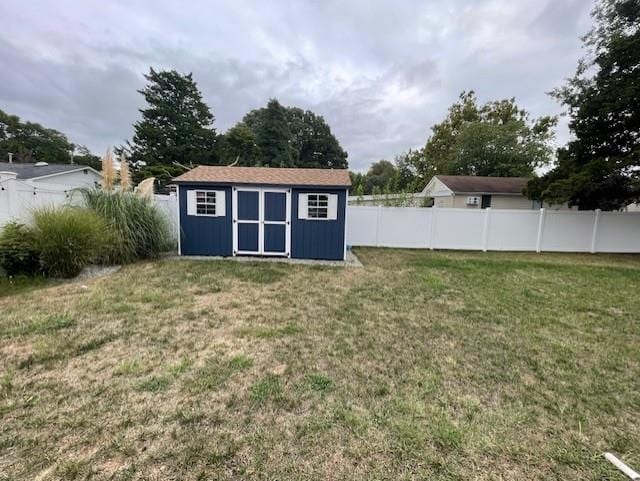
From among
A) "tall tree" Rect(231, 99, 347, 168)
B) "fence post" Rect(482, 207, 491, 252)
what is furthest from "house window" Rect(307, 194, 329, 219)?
"tall tree" Rect(231, 99, 347, 168)

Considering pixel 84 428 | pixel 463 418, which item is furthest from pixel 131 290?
pixel 463 418

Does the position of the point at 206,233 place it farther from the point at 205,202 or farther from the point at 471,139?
the point at 471,139

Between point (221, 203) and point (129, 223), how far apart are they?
208 centimetres

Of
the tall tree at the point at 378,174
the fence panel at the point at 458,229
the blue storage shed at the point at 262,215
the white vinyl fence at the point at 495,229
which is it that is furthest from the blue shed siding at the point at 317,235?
the tall tree at the point at 378,174

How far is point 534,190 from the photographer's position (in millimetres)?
10969

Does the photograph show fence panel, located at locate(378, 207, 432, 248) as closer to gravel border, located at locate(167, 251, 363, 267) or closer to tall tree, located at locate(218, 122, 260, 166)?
gravel border, located at locate(167, 251, 363, 267)

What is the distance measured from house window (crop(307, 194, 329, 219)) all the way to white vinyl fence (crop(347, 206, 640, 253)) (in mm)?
2456

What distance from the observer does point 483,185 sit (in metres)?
16.6

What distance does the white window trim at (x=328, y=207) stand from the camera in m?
7.45

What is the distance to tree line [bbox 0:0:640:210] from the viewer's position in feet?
30.3

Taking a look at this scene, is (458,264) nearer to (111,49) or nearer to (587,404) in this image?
(587,404)

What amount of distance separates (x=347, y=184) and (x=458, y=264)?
11.8 feet

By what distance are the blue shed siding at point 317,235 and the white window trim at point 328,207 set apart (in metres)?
0.05

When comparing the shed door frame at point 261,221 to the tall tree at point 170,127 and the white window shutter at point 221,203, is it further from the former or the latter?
the tall tree at point 170,127
